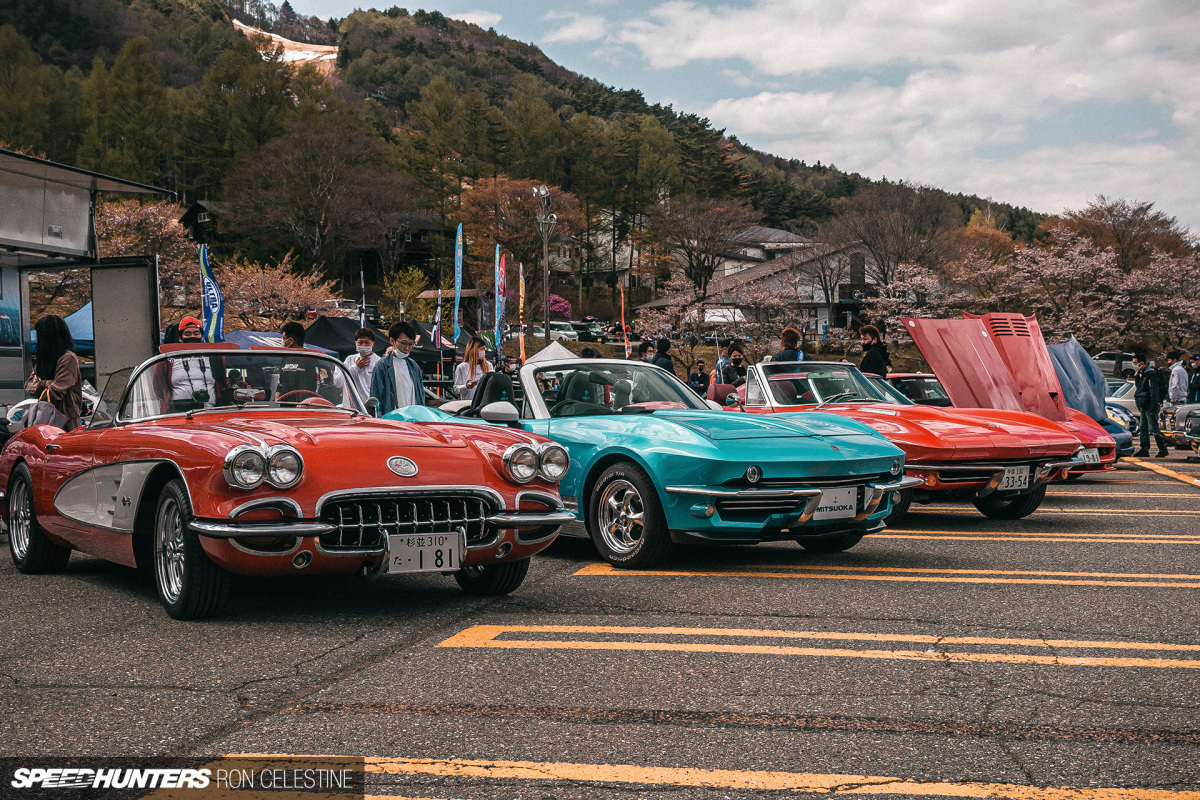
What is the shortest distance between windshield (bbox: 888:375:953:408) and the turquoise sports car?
4.28 metres

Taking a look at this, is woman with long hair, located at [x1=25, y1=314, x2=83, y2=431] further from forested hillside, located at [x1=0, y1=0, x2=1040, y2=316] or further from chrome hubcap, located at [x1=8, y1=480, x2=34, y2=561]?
forested hillside, located at [x1=0, y1=0, x2=1040, y2=316]

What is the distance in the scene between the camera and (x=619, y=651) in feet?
14.4

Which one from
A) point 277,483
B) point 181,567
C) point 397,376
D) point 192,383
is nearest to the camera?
point 277,483

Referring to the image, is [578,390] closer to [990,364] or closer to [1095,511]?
[1095,511]

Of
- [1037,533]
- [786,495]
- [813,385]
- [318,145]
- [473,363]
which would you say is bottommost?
[1037,533]

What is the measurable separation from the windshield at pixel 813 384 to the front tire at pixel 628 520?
3484mm

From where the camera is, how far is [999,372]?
1176 cm

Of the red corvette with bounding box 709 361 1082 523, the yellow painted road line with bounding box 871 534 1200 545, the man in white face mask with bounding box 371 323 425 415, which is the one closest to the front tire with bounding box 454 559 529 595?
the red corvette with bounding box 709 361 1082 523

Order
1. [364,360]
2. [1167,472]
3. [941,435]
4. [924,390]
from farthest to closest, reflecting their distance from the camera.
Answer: [1167,472] → [924,390] → [364,360] → [941,435]

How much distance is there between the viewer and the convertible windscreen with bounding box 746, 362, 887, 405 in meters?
9.87

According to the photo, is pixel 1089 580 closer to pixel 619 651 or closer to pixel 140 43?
pixel 619 651

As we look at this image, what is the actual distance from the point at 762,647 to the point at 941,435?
4674 millimetres

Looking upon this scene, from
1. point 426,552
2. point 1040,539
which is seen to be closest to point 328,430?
point 426,552

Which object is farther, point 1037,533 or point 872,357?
point 872,357
